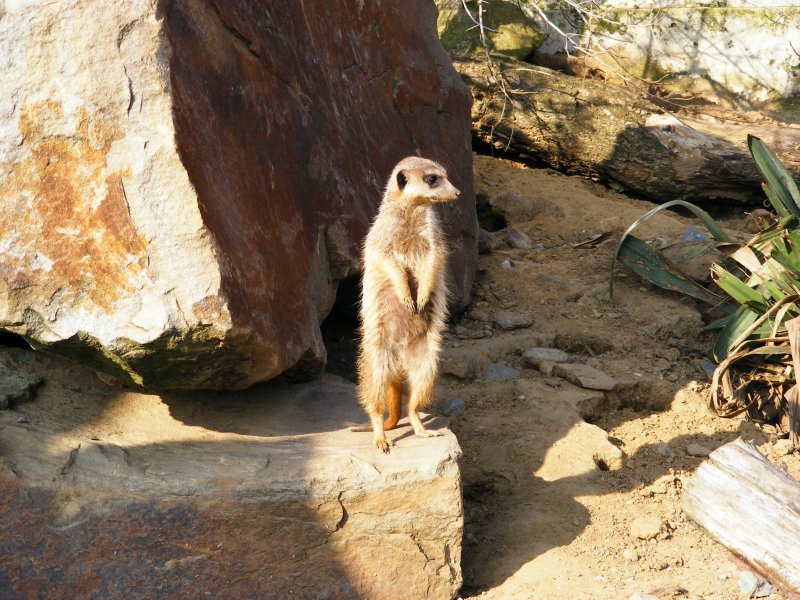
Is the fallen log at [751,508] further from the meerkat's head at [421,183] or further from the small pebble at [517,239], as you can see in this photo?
the small pebble at [517,239]

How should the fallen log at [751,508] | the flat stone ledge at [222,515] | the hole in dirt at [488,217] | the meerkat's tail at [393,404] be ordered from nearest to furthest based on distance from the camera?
the flat stone ledge at [222,515]
the fallen log at [751,508]
the meerkat's tail at [393,404]
the hole in dirt at [488,217]

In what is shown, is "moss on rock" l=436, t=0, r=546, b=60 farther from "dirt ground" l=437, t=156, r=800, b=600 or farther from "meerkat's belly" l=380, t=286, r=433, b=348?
"meerkat's belly" l=380, t=286, r=433, b=348

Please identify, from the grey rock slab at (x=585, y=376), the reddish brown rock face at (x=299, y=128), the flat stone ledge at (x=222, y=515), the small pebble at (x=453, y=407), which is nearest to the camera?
the flat stone ledge at (x=222, y=515)

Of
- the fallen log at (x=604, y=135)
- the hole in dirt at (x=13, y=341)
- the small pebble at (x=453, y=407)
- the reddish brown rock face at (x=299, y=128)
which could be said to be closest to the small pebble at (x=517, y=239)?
the reddish brown rock face at (x=299, y=128)

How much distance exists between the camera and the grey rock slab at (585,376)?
4.18 m

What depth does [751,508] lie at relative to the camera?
3.04m

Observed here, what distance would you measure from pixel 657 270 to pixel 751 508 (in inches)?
77.5

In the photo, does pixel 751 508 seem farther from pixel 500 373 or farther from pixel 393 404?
pixel 500 373

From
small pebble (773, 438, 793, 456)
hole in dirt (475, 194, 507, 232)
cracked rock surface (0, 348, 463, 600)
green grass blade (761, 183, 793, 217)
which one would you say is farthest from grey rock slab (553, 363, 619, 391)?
hole in dirt (475, 194, 507, 232)

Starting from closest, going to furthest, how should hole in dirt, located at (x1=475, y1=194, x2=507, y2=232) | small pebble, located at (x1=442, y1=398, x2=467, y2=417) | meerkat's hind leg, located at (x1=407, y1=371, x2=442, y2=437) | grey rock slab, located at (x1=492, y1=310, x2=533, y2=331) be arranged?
meerkat's hind leg, located at (x1=407, y1=371, x2=442, y2=437) < small pebble, located at (x1=442, y1=398, x2=467, y2=417) < grey rock slab, located at (x1=492, y1=310, x2=533, y2=331) < hole in dirt, located at (x1=475, y1=194, x2=507, y2=232)

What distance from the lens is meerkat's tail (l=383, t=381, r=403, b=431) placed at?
352cm

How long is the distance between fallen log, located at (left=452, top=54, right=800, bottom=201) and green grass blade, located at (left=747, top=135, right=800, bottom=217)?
1.48 metres

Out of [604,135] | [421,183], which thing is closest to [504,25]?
[604,135]

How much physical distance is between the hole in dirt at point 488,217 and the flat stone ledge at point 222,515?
3.10 m
